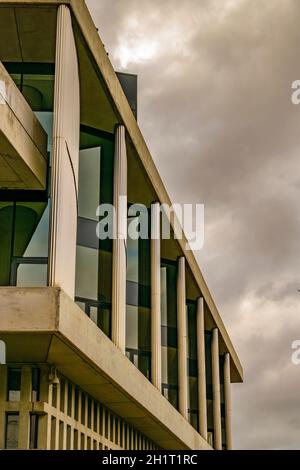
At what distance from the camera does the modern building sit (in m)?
17.8

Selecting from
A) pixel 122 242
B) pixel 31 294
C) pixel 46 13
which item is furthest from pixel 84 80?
pixel 31 294

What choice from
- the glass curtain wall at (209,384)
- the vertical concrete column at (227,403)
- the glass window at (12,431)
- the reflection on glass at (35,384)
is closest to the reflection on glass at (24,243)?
the reflection on glass at (35,384)

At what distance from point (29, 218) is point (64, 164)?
174cm

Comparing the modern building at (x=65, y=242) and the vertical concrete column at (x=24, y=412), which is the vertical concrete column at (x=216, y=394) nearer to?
the modern building at (x=65, y=242)

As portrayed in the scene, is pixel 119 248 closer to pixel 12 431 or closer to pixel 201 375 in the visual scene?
pixel 12 431

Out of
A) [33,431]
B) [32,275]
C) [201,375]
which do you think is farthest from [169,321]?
[32,275]

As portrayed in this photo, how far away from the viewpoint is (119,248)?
25078mm

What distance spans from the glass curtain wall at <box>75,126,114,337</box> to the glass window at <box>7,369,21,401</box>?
20.0ft

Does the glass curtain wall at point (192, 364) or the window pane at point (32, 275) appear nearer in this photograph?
the window pane at point (32, 275)

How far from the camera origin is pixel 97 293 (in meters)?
25.2

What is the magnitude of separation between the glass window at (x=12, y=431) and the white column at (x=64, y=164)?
3100mm

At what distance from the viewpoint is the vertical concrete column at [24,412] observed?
18.3m
